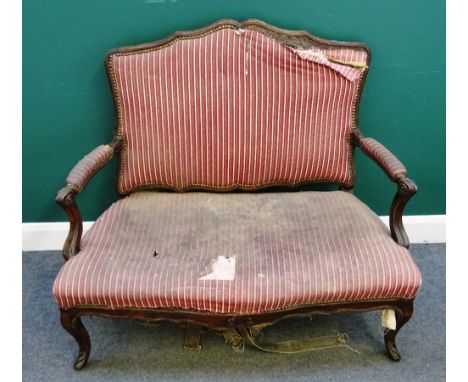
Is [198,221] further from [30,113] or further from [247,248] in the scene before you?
[30,113]

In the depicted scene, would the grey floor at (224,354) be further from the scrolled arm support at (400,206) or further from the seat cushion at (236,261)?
the scrolled arm support at (400,206)

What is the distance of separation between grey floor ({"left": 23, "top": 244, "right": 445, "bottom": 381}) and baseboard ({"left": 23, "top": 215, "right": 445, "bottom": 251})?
39cm

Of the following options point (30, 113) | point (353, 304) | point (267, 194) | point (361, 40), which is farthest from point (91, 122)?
point (353, 304)

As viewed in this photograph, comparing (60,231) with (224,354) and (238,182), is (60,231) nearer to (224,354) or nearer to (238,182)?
(238,182)

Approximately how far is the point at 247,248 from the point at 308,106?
653mm

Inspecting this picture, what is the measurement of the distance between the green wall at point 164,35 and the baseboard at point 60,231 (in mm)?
52

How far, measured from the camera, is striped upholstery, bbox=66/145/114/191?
1.94 metres

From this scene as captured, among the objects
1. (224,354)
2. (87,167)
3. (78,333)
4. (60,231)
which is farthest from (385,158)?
(60,231)

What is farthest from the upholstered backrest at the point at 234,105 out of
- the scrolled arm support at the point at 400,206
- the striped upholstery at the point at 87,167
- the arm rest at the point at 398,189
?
the scrolled arm support at the point at 400,206

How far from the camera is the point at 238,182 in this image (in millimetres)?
2287

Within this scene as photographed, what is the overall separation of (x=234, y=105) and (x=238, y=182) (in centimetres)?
32

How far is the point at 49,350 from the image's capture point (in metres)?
2.14

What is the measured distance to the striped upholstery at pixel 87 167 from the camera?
1.94 meters

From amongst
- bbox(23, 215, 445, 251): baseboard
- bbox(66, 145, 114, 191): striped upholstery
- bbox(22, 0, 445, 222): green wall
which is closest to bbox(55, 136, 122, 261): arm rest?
bbox(66, 145, 114, 191): striped upholstery
